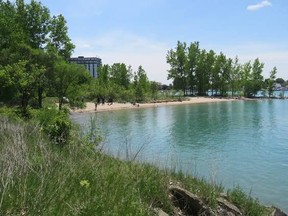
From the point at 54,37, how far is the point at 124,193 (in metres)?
50.7

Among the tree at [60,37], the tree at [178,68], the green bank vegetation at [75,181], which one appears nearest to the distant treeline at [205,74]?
the tree at [178,68]

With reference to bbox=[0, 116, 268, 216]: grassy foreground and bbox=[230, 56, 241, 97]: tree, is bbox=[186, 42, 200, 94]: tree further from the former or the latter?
bbox=[0, 116, 268, 216]: grassy foreground

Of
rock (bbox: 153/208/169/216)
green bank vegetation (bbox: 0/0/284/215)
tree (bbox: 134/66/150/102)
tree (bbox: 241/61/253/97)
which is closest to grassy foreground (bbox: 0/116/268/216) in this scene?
green bank vegetation (bbox: 0/0/284/215)

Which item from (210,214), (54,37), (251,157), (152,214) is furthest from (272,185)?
(54,37)

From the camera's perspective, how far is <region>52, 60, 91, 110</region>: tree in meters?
44.9

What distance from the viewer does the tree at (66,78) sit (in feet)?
147

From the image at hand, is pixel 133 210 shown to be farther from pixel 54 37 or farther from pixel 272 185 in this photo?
pixel 54 37

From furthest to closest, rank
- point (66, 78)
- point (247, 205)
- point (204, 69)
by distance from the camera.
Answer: point (204, 69) < point (66, 78) < point (247, 205)

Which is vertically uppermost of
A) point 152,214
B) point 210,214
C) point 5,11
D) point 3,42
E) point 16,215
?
point 5,11

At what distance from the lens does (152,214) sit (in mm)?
6289

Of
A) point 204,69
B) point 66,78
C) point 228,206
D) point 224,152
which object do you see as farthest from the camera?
point 204,69

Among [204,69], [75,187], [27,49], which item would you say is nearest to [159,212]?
[75,187]

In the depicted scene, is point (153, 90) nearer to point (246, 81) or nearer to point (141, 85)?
point (141, 85)

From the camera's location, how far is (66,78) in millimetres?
46875
